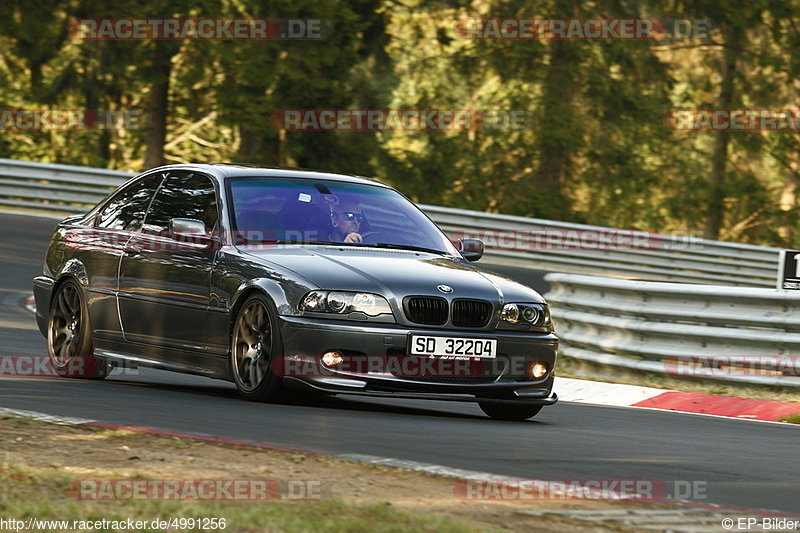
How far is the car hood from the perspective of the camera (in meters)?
8.37

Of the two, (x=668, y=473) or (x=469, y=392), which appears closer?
(x=668, y=473)

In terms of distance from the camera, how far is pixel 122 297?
978 centimetres

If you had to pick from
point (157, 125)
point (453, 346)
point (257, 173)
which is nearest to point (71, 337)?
point (257, 173)

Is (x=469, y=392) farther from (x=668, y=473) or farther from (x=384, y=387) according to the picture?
(x=668, y=473)

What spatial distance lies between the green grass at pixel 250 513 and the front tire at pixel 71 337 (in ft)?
15.8

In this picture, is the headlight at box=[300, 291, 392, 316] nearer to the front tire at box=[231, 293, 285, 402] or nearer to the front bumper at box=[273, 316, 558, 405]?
the front bumper at box=[273, 316, 558, 405]

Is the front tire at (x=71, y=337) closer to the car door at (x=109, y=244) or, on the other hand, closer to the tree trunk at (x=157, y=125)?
the car door at (x=109, y=244)

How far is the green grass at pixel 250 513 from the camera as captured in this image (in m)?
4.86

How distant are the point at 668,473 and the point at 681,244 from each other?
18037 millimetres

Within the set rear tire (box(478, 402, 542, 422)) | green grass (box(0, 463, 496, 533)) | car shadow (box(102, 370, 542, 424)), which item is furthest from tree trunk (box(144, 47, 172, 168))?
green grass (box(0, 463, 496, 533))

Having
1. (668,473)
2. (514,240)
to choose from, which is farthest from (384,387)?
(514,240)

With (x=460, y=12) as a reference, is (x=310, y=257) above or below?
below

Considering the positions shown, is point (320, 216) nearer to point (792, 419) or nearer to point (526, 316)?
point (526, 316)

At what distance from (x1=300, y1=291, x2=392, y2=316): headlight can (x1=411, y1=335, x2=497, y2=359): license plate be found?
0.84 ft
